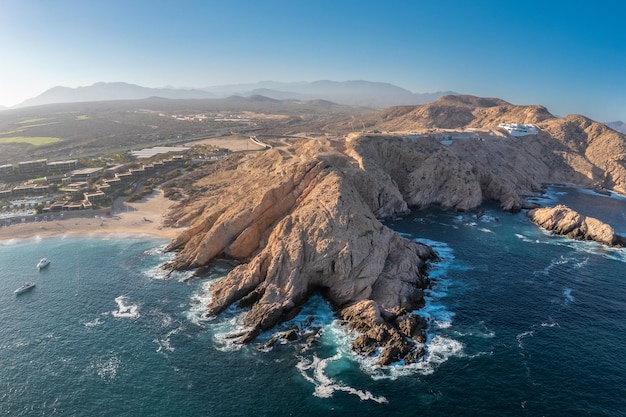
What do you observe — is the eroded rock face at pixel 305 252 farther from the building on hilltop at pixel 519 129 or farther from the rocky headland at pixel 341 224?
the building on hilltop at pixel 519 129

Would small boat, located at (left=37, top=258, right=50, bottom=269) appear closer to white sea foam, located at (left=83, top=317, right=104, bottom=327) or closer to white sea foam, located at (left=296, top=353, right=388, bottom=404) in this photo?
white sea foam, located at (left=83, top=317, right=104, bottom=327)

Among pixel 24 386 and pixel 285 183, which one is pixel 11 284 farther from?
pixel 285 183

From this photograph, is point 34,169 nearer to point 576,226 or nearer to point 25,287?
point 25,287

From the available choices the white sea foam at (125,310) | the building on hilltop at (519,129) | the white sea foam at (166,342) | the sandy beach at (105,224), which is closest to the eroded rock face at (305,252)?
the white sea foam at (166,342)

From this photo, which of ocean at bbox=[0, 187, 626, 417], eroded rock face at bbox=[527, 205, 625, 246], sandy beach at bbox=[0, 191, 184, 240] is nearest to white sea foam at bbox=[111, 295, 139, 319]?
ocean at bbox=[0, 187, 626, 417]

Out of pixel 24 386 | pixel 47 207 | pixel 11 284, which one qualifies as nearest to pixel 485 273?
pixel 24 386
